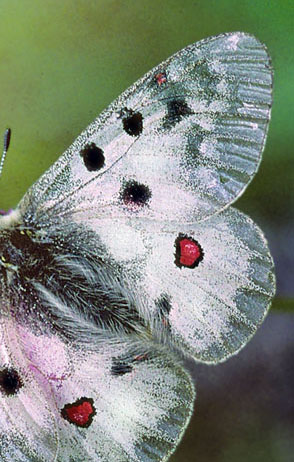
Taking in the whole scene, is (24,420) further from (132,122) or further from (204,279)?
(132,122)

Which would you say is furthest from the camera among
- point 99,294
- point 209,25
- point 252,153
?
point 209,25

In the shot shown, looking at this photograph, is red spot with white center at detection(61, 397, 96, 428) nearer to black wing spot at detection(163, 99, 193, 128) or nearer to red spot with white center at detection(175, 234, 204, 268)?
red spot with white center at detection(175, 234, 204, 268)

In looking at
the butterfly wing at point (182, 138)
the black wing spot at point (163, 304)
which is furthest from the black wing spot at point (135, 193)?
the black wing spot at point (163, 304)

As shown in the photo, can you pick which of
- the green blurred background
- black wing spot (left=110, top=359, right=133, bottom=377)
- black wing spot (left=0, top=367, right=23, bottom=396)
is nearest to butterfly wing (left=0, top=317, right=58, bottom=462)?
black wing spot (left=0, top=367, right=23, bottom=396)

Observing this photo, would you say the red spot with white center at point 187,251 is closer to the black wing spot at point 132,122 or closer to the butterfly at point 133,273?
the butterfly at point 133,273

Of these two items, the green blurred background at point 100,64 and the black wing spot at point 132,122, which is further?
the green blurred background at point 100,64

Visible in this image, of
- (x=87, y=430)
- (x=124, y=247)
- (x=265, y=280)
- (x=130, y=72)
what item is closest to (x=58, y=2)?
(x=130, y=72)

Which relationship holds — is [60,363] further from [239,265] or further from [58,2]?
[58,2]
